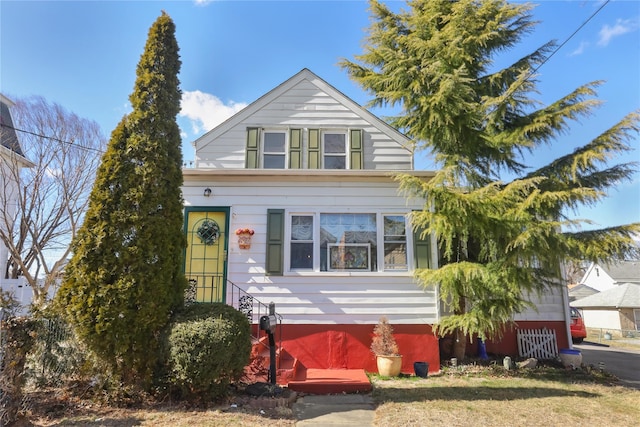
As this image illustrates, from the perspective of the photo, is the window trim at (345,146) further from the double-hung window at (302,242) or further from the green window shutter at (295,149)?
the double-hung window at (302,242)

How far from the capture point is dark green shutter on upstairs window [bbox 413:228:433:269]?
26.9ft

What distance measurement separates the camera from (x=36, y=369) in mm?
5215

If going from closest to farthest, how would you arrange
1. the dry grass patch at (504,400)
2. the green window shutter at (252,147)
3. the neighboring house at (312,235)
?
the dry grass patch at (504,400) < the neighboring house at (312,235) < the green window shutter at (252,147)

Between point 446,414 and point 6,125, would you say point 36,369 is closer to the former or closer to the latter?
point 446,414

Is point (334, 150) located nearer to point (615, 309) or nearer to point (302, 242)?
point (302, 242)

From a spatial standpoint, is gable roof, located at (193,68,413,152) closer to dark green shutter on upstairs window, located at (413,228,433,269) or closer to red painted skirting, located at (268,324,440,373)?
dark green shutter on upstairs window, located at (413,228,433,269)

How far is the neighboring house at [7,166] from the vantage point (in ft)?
42.4

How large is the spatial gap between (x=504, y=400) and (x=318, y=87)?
25.2 ft

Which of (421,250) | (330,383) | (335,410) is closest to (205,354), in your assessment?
(335,410)

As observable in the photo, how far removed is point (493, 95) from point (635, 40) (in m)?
2.64

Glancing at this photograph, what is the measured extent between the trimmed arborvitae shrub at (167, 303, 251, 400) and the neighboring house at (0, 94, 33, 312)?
37.7ft

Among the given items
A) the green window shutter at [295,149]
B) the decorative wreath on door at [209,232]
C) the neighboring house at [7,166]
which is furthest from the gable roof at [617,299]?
the neighboring house at [7,166]

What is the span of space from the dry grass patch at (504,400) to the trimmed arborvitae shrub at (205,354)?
2.14m

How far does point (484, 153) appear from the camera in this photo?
8781mm
